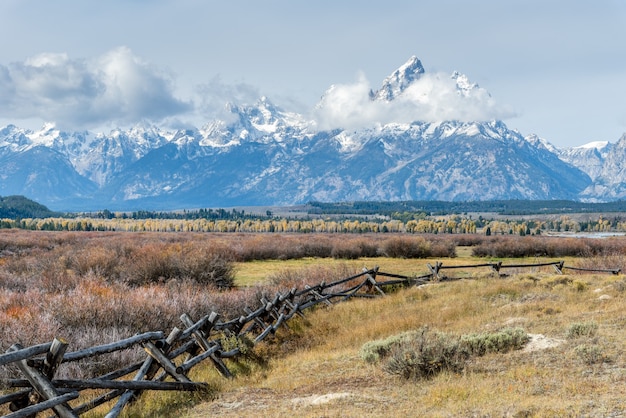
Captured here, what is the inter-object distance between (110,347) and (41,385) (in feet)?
5.27

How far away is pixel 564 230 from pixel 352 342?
8131 inches

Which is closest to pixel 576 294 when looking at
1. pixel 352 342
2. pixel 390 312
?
pixel 390 312

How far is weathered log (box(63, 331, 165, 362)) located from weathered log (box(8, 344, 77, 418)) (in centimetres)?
44

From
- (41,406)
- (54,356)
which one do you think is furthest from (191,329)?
(41,406)

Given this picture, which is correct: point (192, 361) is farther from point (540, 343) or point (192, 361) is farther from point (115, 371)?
point (540, 343)

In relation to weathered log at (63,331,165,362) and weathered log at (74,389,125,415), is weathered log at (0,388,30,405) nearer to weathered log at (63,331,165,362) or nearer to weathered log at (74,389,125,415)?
weathered log at (63,331,165,362)

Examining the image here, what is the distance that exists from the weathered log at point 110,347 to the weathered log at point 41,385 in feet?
1.45

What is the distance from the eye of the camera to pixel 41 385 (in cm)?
677

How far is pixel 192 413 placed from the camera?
28.3 feet

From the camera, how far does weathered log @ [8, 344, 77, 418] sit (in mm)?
6754

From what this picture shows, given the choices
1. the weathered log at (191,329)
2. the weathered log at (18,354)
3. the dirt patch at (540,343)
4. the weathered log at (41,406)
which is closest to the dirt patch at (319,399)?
the weathered log at (191,329)

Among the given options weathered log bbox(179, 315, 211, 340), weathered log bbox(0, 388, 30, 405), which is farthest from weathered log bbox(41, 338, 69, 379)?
weathered log bbox(179, 315, 211, 340)

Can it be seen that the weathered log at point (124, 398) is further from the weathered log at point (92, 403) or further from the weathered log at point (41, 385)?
the weathered log at point (41, 385)

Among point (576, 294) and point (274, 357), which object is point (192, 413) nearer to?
point (274, 357)
